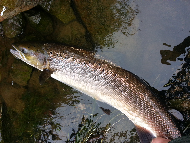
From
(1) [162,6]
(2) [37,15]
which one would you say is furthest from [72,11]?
(1) [162,6]

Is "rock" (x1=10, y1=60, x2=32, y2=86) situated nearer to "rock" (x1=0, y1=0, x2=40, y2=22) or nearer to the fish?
the fish

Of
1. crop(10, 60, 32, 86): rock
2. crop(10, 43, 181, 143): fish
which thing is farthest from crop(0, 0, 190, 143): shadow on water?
crop(10, 43, 181, 143): fish

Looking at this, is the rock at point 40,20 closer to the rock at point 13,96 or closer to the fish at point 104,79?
the fish at point 104,79

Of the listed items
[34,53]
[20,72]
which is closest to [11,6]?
[34,53]

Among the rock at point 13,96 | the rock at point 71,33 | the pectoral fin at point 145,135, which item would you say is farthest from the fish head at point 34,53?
the pectoral fin at point 145,135

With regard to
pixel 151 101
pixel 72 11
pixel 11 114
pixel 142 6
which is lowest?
pixel 11 114

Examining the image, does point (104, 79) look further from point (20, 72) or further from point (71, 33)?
point (20, 72)

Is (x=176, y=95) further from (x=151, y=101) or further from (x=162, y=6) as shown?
(x=162, y=6)
